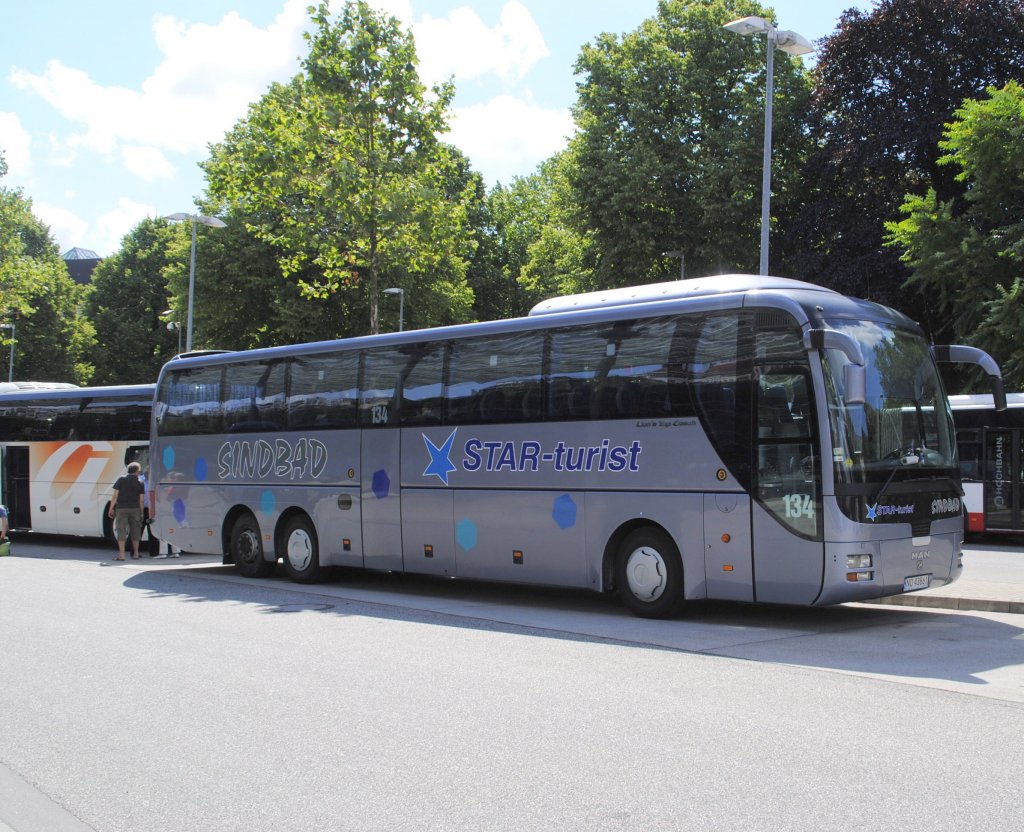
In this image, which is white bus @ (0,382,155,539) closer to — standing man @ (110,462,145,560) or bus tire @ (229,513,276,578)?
standing man @ (110,462,145,560)

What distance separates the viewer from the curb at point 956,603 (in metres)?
12.1

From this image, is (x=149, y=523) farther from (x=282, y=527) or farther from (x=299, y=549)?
(x=299, y=549)

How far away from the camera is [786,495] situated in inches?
414

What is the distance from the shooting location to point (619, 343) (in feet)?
39.7

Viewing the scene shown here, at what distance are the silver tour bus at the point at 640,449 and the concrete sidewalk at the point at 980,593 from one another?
1.27 meters

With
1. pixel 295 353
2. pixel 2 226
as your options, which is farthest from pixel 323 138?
pixel 2 226

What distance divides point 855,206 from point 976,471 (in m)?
13.5

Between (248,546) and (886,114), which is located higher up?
(886,114)

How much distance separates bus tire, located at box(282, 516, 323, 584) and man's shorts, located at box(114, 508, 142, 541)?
18.1 ft

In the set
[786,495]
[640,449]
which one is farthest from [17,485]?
[786,495]

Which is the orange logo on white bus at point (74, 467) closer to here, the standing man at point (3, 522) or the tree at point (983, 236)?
the standing man at point (3, 522)

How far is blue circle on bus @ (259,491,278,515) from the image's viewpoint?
16344mm

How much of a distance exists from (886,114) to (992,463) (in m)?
14.3

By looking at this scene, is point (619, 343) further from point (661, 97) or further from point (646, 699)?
point (661, 97)
